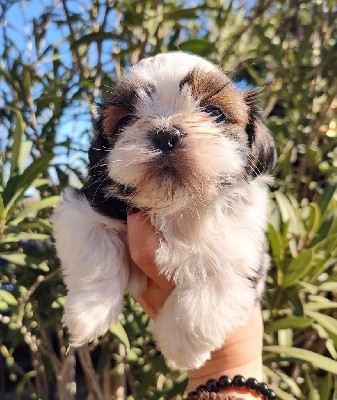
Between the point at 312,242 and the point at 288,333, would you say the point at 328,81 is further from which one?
the point at 288,333

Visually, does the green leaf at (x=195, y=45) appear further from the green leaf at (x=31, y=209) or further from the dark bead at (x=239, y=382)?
the dark bead at (x=239, y=382)

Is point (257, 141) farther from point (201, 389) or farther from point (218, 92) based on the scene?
point (201, 389)

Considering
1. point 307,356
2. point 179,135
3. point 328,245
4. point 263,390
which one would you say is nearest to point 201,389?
point 263,390

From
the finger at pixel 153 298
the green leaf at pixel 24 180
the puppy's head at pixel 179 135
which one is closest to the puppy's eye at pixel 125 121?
the puppy's head at pixel 179 135

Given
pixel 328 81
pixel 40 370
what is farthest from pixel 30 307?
pixel 328 81

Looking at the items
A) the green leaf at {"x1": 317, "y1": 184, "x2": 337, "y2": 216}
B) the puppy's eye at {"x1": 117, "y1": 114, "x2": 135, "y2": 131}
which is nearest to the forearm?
the puppy's eye at {"x1": 117, "y1": 114, "x2": 135, "y2": 131}
